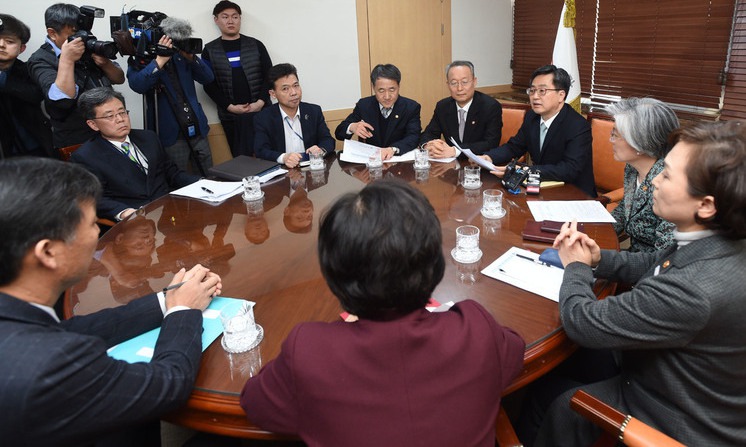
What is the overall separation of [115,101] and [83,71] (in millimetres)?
970

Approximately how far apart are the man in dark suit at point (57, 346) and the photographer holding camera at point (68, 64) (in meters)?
2.29

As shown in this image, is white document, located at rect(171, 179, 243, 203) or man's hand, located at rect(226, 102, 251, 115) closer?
white document, located at rect(171, 179, 243, 203)

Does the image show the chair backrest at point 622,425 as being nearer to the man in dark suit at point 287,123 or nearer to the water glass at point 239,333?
the water glass at point 239,333

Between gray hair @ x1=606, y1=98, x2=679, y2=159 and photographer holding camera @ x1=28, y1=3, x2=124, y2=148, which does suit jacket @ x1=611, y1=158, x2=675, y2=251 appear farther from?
photographer holding camera @ x1=28, y1=3, x2=124, y2=148

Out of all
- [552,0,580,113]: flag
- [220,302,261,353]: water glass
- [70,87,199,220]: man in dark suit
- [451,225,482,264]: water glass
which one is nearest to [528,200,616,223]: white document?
[451,225,482,264]: water glass

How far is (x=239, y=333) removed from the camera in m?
1.12

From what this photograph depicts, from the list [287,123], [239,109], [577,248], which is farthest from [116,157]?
[577,248]

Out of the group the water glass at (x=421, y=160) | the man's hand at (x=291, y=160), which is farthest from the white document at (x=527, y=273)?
the man's hand at (x=291, y=160)

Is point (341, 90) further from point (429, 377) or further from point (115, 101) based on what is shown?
point (429, 377)

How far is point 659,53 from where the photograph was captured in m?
3.57

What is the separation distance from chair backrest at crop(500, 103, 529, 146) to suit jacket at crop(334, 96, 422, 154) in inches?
26.3

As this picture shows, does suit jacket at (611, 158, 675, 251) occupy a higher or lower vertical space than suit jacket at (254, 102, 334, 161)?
lower

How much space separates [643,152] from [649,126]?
102 mm

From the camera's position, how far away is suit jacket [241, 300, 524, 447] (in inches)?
29.6
